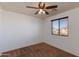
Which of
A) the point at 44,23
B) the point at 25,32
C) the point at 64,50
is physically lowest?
the point at 64,50

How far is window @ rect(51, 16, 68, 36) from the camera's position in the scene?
5.77m

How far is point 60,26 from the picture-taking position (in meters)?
6.49

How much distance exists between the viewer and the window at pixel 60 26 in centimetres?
577

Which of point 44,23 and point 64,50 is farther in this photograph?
point 44,23

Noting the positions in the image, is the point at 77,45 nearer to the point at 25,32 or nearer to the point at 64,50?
the point at 64,50

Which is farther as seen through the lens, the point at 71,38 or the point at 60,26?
the point at 60,26

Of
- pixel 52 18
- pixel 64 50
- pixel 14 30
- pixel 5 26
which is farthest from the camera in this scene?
pixel 52 18

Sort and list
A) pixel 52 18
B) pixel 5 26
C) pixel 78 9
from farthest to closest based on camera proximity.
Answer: pixel 52 18
pixel 5 26
pixel 78 9

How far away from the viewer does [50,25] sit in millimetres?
7492

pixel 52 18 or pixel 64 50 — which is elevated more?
pixel 52 18

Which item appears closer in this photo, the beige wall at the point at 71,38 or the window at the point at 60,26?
the beige wall at the point at 71,38

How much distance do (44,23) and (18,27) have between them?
7.28 ft

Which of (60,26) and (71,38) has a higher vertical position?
(60,26)

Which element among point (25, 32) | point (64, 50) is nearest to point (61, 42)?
point (64, 50)
